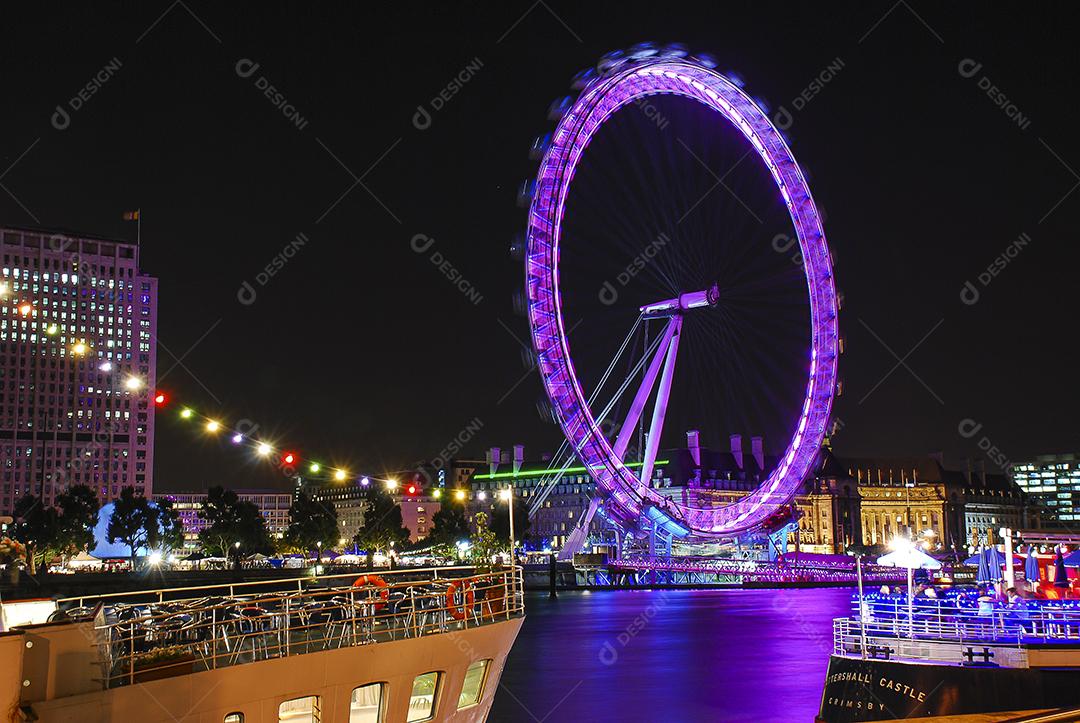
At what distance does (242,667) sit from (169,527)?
3577 inches

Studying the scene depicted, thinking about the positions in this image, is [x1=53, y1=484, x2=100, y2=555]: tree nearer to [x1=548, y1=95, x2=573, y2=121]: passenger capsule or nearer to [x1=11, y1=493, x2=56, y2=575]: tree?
[x1=11, y1=493, x2=56, y2=575]: tree

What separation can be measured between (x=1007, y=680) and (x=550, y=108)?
122 feet

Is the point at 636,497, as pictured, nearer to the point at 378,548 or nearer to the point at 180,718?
the point at 378,548

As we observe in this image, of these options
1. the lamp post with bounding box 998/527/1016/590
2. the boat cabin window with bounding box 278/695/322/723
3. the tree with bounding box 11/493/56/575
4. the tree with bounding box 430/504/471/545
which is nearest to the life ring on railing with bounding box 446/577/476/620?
the boat cabin window with bounding box 278/695/322/723

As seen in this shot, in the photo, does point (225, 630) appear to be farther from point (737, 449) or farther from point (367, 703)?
point (737, 449)

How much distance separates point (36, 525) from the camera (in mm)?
81250

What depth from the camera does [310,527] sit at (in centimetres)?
Result: 9850

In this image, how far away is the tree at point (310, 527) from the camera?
322 feet

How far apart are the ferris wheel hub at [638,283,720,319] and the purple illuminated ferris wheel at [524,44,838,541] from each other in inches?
2.4

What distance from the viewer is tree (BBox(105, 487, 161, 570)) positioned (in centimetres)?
9038

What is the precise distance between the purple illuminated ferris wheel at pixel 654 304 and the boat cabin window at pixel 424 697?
37.9m

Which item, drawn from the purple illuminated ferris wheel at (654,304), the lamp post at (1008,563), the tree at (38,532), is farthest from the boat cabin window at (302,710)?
the tree at (38,532)

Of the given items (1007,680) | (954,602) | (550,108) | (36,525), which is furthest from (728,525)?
(1007,680)

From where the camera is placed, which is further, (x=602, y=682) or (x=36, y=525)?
(x=36, y=525)
